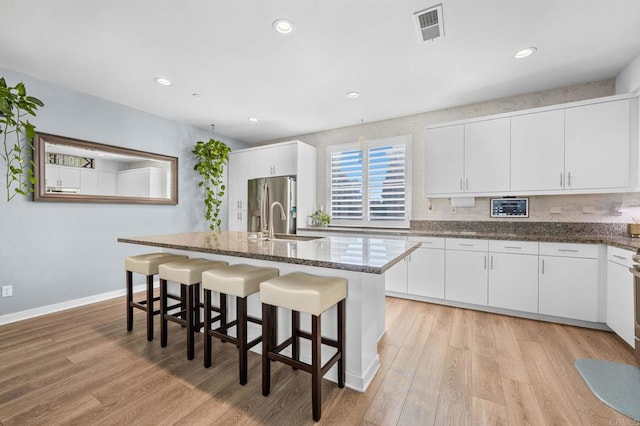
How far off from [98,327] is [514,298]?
431 centimetres

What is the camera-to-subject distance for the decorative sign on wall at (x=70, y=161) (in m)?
3.06

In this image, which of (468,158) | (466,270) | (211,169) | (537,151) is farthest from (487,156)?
(211,169)

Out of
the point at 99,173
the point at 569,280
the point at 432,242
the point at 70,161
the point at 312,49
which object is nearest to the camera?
the point at 312,49

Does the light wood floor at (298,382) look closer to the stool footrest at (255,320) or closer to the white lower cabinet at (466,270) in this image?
the stool footrest at (255,320)

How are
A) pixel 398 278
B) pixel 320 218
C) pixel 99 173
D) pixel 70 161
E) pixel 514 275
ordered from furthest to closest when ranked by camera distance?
pixel 320 218, pixel 398 278, pixel 99 173, pixel 70 161, pixel 514 275

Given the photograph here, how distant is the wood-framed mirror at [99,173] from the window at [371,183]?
2.64 m

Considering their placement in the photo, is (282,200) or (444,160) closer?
(444,160)

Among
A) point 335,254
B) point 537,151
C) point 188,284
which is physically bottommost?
point 188,284

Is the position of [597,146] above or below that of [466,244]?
above

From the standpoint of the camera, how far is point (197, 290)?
7.61 ft

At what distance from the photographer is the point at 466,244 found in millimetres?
3160

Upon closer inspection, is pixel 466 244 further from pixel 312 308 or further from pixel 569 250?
pixel 312 308

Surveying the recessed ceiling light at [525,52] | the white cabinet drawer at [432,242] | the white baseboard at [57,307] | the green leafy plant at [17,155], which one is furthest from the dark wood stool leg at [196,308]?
the recessed ceiling light at [525,52]

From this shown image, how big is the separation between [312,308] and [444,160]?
2915 millimetres
